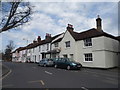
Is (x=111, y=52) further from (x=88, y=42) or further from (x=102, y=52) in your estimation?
(x=88, y=42)

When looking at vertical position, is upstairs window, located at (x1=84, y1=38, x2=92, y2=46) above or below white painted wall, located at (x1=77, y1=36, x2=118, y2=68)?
above

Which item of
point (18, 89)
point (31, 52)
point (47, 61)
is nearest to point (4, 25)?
point (47, 61)

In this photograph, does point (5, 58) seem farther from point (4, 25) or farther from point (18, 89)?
point (18, 89)

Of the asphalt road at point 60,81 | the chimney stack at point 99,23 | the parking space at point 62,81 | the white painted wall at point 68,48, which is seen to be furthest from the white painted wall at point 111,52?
the asphalt road at point 60,81

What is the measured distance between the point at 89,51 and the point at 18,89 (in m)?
18.8

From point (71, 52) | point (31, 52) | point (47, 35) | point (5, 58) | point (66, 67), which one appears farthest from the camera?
point (5, 58)

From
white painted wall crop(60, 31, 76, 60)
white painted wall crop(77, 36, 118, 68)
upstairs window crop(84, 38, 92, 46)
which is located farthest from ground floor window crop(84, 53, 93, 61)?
white painted wall crop(60, 31, 76, 60)

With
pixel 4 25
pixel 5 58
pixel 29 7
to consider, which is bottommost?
pixel 5 58

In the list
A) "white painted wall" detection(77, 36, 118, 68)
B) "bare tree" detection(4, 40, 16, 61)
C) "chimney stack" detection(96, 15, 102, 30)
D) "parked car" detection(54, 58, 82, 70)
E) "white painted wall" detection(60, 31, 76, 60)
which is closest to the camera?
"parked car" detection(54, 58, 82, 70)

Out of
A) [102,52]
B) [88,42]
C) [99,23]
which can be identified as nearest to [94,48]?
[102,52]

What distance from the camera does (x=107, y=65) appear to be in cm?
2297

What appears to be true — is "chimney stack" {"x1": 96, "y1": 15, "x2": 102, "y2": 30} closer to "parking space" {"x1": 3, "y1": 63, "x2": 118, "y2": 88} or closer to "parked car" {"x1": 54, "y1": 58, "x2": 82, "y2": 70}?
"parked car" {"x1": 54, "y1": 58, "x2": 82, "y2": 70}

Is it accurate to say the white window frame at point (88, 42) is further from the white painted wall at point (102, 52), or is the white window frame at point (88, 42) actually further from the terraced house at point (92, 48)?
the white painted wall at point (102, 52)

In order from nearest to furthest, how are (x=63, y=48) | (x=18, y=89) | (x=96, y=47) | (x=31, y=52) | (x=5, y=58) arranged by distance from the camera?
1. (x=18, y=89)
2. (x=96, y=47)
3. (x=63, y=48)
4. (x=31, y=52)
5. (x=5, y=58)
